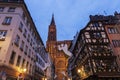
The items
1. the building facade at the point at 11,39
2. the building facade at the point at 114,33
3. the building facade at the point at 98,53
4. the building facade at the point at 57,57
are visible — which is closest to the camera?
the building facade at the point at 11,39

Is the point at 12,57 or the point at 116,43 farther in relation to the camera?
the point at 116,43

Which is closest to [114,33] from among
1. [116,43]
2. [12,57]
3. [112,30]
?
[112,30]

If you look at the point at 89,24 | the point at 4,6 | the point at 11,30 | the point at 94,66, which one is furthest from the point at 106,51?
the point at 4,6

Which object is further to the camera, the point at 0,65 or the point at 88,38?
the point at 88,38

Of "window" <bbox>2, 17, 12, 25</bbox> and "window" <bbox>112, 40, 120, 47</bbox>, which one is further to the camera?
"window" <bbox>112, 40, 120, 47</bbox>

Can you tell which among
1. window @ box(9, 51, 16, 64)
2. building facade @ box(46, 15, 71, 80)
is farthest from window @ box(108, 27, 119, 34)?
building facade @ box(46, 15, 71, 80)

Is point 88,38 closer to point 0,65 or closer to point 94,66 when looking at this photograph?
point 94,66

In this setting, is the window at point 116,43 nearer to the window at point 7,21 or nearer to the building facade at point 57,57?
the window at point 7,21

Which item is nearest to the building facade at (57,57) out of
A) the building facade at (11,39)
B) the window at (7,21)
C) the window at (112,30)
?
the window at (112,30)

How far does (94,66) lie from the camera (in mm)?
21734

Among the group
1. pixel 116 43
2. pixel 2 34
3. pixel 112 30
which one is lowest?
pixel 2 34

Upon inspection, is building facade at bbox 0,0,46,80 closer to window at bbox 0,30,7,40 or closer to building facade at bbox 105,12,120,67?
window at bbox 0,30,7,40

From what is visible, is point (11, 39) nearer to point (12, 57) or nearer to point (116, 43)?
point (12, 57)

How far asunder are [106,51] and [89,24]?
715 cm
